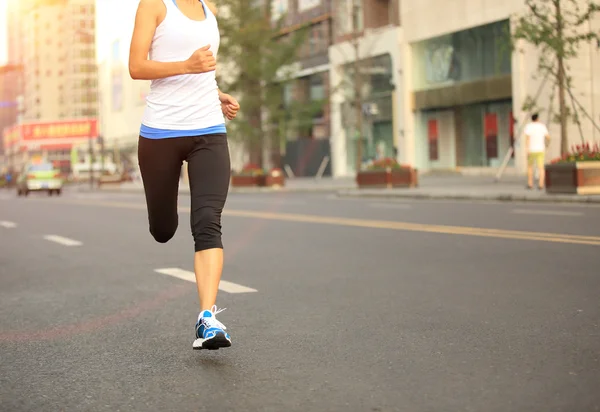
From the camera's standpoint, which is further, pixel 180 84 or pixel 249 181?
pixel 249 181

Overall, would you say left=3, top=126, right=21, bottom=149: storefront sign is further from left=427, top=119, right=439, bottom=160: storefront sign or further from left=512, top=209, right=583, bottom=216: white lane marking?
left=512, top=209, right=583, bottom=216: white lane marking

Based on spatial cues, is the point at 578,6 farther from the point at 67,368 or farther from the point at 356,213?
the point at 67,368

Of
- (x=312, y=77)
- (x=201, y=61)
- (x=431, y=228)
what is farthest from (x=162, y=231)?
(x=312, y=77)

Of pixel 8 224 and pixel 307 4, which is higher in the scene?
pixel 307 4

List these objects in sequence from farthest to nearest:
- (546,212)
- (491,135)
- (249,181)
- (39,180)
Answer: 1. (39,180)
2. (491,135)
3. (249,181)
4. (546,212)

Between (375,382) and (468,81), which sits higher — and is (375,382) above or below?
below

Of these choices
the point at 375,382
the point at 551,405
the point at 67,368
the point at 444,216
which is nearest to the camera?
the point at 551,405

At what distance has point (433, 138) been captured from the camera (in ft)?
153

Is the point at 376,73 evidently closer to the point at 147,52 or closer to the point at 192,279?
the point at 192,279

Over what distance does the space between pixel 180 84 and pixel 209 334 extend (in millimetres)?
1204

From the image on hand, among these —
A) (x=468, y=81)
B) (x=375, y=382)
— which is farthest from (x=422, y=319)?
(x=468, y=81)

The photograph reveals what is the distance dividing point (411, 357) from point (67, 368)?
1.53m

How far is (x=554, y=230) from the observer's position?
12.4 m

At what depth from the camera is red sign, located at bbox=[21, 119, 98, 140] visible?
14200 centimetres
